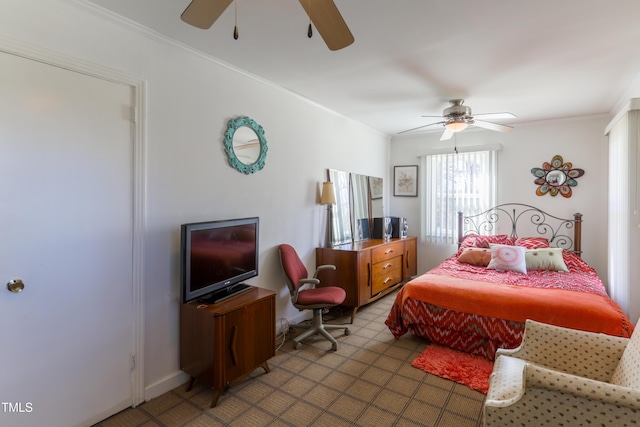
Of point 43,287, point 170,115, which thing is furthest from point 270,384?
point 170,115

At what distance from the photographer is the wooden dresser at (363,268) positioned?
3.60 meters

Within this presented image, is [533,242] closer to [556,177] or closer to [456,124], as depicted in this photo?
[556,177]

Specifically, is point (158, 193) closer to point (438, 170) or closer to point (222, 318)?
point (222, 318)

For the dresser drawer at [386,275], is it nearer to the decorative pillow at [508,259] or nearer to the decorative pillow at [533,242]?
the decorative pillow at [508,259]

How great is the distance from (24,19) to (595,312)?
4124 mm

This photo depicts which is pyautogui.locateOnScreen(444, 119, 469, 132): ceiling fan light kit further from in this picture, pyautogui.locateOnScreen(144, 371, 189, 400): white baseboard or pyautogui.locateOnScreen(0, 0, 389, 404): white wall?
pyautogui.locateOnScreen(144, 371, 189, 400): white baseboard

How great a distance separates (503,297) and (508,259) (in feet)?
3.74

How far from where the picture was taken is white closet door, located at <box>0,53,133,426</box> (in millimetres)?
1632

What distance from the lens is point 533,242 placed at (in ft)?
13.4

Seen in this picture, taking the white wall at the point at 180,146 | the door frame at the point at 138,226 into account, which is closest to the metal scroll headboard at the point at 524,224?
the white wall at the point at 180,146

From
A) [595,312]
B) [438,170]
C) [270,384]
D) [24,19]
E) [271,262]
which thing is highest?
[24,19]

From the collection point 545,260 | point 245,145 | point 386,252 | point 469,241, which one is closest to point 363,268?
point 386,252

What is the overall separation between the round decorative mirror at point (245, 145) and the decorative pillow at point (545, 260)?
3.31m

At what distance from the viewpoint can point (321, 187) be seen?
389 centimetres
